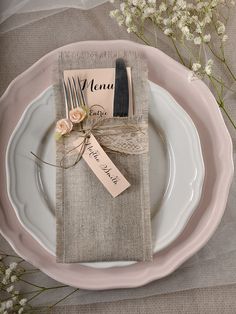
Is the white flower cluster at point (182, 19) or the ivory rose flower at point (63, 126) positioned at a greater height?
the white flower cluster at point (182, 19)

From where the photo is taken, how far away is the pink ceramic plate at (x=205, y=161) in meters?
0.64

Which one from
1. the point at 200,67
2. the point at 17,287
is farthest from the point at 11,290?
the point at 200,67

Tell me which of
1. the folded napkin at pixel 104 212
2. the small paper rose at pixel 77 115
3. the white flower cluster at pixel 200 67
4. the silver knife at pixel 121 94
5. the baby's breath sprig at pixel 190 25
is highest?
the baby's breath sprig at pixel 190 25

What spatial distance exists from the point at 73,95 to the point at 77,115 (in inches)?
1.9

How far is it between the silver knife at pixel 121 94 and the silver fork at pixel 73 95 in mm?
51

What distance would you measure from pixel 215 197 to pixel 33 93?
0.34 m

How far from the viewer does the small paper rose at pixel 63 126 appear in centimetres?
61

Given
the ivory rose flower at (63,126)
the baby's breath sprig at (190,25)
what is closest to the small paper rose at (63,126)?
the ivory rose flower at (63,126)

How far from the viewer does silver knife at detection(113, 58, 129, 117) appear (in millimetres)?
639

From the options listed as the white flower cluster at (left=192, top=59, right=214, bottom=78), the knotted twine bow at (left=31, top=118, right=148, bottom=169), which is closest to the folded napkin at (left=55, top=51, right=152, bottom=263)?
the knotted twine bow at (left=31, top=118, right=148, bottom=169)

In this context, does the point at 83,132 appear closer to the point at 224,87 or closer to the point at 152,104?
the point at 152,104

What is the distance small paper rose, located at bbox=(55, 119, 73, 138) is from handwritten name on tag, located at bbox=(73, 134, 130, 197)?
4 cm

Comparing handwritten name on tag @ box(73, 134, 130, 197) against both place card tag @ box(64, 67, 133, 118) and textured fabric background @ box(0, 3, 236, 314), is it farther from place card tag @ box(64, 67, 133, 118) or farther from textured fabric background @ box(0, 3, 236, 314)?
textured fabric background @ box(0, 3, 236, 314)

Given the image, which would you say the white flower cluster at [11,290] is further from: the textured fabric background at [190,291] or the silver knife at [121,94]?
the silver knife at [121,94]
